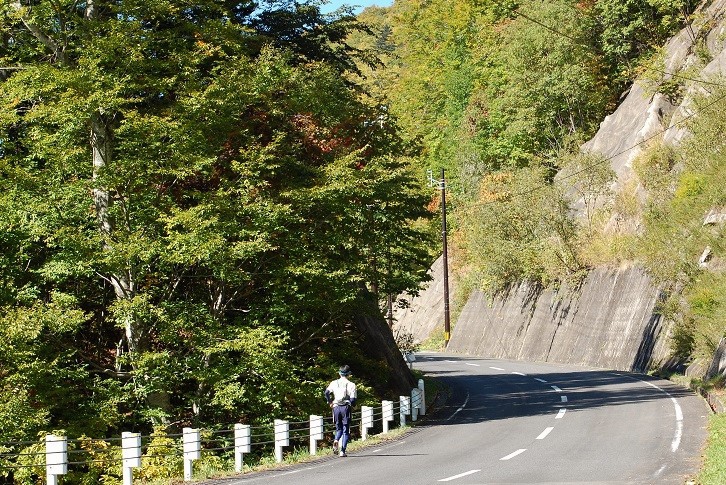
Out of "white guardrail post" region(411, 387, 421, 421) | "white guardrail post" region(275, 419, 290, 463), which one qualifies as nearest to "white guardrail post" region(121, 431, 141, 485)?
"white guardrail post" region(275, 419, 290, 463)

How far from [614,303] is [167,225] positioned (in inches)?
1048

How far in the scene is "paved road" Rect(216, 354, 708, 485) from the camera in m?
13.6

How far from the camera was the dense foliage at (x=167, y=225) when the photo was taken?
20312 millimetres

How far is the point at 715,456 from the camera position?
44.7ft

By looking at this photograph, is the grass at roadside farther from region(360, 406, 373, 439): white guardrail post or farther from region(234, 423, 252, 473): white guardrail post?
region(234, 423, 252, 473): white guardrail post

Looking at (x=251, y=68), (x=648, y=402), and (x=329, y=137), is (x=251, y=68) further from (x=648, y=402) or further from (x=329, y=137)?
(x=648, y=402)

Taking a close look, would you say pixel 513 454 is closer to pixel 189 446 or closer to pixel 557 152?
pixel 189 446

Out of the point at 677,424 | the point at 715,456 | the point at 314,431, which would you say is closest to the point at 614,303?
the point at 677,424

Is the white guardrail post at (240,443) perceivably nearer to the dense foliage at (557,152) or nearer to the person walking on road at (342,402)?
the person walking on road at (342,402)

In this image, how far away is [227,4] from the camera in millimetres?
28344

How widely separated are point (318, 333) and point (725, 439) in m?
12.1

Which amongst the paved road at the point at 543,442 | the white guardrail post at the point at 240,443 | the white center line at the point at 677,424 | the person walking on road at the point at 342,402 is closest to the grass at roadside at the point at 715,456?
the paved road at the point at 543,442

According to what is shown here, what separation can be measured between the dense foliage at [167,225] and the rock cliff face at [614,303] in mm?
17169

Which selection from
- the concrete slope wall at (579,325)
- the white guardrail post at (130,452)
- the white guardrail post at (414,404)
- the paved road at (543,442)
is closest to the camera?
the paved road at (543,442)
